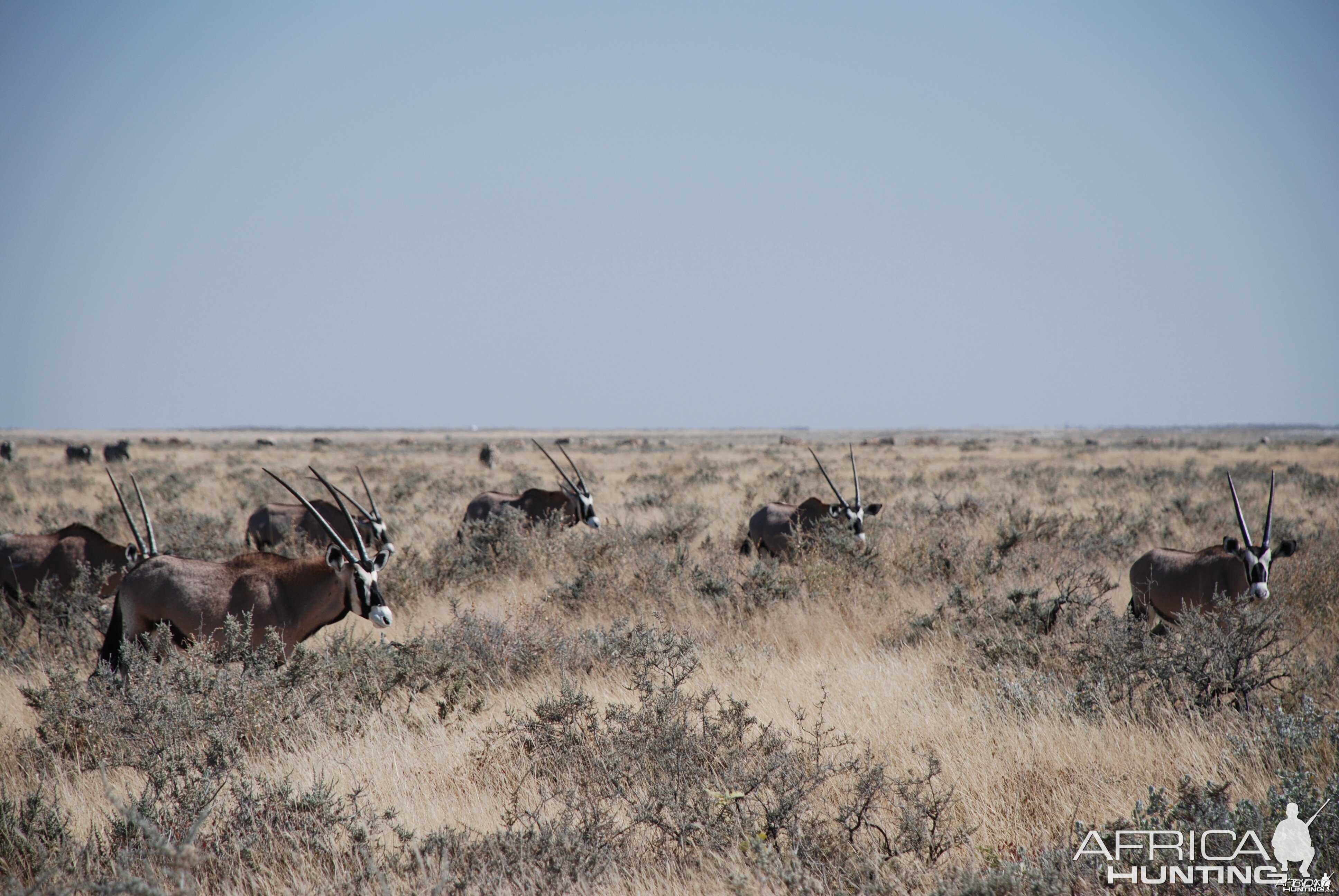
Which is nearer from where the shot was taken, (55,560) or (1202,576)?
(1202,576)

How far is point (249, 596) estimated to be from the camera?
20.0 ft

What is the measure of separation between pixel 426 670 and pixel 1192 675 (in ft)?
17.7

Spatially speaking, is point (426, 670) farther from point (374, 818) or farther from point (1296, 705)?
point (1296, 705)

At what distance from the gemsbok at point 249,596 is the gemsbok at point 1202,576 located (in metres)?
6.80

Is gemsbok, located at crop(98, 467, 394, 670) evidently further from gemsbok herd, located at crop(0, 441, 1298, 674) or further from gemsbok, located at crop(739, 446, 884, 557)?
gemsbok, located at crop(739, 446, 884, 557)

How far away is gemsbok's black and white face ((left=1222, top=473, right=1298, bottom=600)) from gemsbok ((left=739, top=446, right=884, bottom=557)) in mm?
4521

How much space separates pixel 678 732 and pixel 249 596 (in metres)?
3.95

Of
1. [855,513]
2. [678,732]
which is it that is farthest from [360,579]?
[855,513]

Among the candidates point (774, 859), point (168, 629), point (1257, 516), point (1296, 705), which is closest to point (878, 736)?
point (774, 859)

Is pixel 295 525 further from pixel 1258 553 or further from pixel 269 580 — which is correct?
pixel 1258 553

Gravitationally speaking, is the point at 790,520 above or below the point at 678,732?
above

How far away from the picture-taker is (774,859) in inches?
127

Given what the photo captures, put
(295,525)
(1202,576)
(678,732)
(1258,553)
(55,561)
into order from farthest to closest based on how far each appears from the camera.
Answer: (295,525) → (55,561) → (1202,576) → (1258,553) → (678,732)

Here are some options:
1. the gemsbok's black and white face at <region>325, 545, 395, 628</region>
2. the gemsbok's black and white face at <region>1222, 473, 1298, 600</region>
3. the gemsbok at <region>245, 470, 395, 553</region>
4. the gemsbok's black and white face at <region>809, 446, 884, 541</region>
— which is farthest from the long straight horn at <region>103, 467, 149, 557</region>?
the gemsbok's black and white face at <region>1222, 473, 1298, 600</region>
